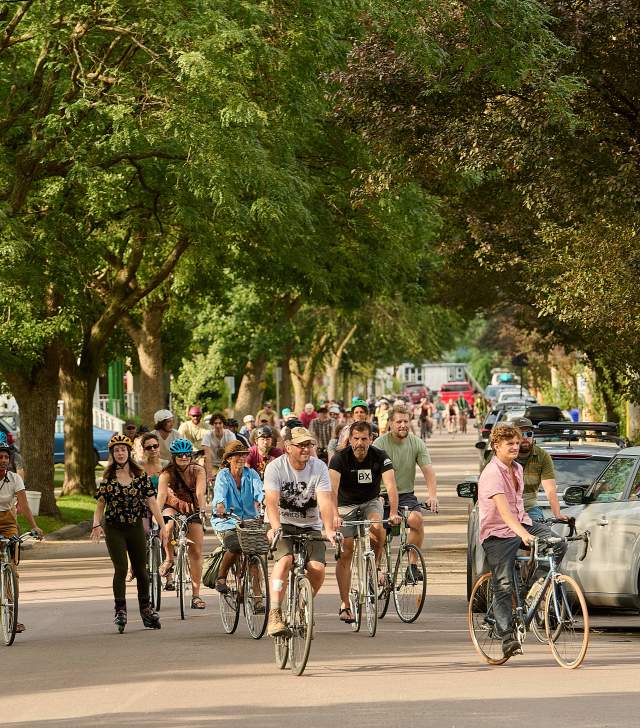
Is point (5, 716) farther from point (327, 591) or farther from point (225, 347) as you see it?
point (225, 347)

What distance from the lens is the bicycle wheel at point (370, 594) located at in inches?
534

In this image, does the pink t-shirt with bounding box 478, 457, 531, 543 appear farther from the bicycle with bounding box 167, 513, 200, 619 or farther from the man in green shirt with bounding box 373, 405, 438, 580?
the bicycle with bounding box 167, 513, 200, 619

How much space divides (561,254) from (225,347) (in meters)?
30.1

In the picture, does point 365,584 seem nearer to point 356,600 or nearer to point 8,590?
point 356,600

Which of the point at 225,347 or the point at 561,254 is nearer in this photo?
the point at 561,254

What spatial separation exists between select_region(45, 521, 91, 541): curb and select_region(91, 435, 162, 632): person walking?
1114cm

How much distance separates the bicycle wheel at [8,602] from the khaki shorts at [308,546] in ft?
8.17

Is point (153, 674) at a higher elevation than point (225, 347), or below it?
below

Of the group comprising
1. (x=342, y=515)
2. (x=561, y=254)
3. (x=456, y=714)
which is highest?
(x=561, y=254)

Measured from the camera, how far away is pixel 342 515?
14.7 meters

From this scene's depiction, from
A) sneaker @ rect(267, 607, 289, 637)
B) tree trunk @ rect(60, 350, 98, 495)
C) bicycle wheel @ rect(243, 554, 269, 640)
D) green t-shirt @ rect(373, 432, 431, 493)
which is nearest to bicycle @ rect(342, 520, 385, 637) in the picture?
bicycle wheel @ rect(243, 554, 269, 640)

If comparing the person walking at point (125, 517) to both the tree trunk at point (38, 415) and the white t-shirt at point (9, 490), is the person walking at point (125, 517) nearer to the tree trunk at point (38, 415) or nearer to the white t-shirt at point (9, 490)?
the white t-shirt at point (9, 490)

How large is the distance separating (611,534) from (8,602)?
16.2 feet

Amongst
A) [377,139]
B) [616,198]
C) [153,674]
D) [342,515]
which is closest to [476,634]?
[153,674]
